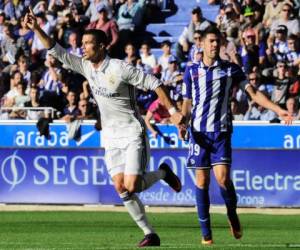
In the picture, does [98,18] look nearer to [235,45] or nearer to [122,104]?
[235,45]

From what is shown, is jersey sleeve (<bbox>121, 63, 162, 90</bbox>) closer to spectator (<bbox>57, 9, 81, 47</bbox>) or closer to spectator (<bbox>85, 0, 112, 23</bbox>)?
spectator (<bbox>85, 0, 112, 23</bbox>)

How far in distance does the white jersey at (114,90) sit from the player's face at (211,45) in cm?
87

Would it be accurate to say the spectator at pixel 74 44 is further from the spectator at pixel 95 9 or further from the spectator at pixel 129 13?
the spectator at pixel 129 13

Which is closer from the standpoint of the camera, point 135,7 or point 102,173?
point 102,173

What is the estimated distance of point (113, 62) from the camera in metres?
12.2

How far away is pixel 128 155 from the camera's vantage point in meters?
12.2

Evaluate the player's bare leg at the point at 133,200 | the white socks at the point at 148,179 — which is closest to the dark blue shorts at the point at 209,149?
the white socks at the point at 148,179

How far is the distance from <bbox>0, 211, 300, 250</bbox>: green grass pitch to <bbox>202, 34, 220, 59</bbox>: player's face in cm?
211

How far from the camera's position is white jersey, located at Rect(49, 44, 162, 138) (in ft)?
39.7

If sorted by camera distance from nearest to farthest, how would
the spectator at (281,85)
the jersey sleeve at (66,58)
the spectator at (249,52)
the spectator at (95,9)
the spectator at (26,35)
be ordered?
1. the jersey sleeve at (66,58)
2. the spectator at (281,85)
3. the spectator at (249,52)
4. the spectator at (95,9)
5. the spectator at (26,35)

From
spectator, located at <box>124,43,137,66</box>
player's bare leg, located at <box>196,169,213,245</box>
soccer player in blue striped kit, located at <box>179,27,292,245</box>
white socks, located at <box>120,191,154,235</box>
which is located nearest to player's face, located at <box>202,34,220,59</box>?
soccer player in blue striped kit, located at <box>179,27,292,245</box>

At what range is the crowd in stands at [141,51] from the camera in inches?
842

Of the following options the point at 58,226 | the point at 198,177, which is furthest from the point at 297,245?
the point at 58,226

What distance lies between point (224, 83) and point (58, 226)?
5.01 meters
